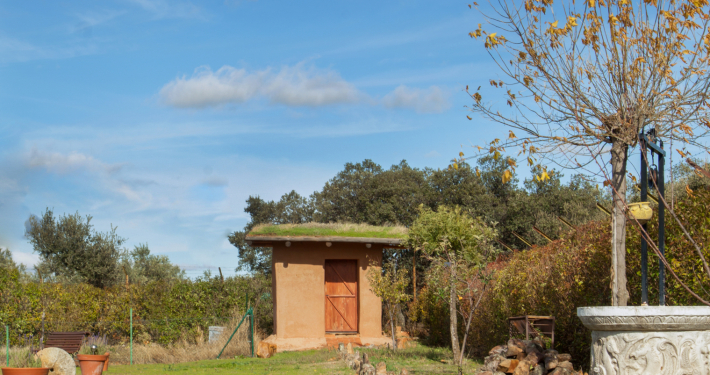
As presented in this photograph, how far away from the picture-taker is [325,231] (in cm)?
1566

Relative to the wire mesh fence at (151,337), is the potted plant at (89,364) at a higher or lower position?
higher

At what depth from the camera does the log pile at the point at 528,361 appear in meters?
7.84

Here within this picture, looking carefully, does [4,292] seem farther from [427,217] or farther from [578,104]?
[578,104]

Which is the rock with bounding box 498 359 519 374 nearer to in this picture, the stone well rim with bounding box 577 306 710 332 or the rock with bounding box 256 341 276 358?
the stone well rim with bounding box 577 306 710 332

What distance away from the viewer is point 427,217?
42.6ft

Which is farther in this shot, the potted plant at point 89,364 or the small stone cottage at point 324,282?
the small stone cottage at point 324,282

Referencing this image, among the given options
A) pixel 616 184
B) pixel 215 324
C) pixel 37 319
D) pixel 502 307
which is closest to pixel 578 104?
pixel 616 184

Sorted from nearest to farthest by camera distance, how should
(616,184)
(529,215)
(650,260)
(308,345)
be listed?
(616,184)
(650,260)
(308,345)
(529,215)

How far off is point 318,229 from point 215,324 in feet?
15.1

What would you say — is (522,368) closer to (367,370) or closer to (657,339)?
(367,370)

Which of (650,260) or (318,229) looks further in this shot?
(318,229)

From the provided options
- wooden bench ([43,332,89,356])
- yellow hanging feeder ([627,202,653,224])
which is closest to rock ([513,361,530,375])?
yellow hanging feeder ([627,202,653,224])

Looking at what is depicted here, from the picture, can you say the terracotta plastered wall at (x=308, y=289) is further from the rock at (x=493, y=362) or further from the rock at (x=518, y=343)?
the rock at (x=518, y=343)

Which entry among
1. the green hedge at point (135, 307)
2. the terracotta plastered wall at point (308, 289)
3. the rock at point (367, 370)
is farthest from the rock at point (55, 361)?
the terracotta plastered wall at point (308, 289)
